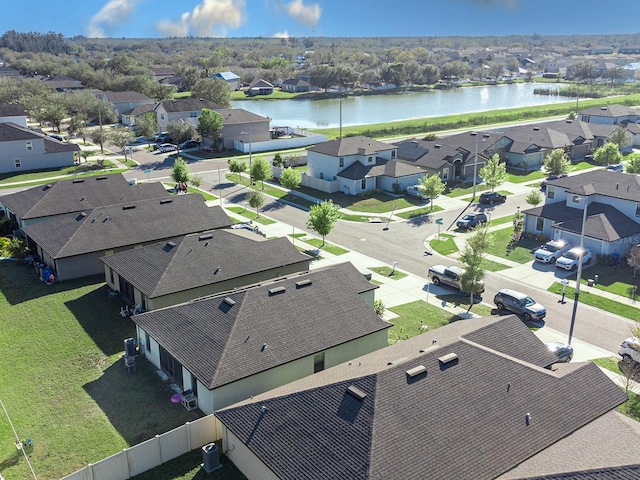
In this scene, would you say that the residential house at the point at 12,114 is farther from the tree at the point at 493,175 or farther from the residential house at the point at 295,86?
the residential house at the point at 295,86

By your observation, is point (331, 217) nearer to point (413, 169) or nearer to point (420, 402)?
point (413, 169)

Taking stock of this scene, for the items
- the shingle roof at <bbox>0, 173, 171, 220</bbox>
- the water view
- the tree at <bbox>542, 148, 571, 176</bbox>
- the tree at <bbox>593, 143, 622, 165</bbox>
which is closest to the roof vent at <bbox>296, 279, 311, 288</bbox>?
the shingle roof at <bbox>0, 173, 171, 220</bbox>

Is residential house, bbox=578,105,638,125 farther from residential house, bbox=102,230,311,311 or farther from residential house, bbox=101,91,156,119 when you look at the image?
residential house, bbox=101,91,156,119

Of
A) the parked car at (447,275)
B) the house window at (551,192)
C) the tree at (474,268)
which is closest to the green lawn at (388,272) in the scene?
the parked car at (447,275)

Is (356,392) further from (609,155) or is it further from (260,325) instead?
(609,155)

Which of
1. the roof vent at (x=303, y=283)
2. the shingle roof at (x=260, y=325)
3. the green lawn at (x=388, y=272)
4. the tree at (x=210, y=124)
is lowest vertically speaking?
the green lawn at (x=388, y=272)

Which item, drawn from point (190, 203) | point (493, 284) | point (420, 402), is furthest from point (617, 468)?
point (190, 203)
